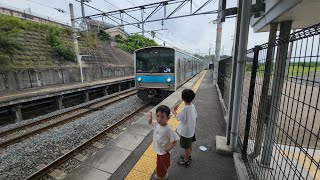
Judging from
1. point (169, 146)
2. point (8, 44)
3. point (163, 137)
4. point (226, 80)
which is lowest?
point (169, 146)

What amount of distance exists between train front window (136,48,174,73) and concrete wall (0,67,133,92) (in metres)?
8.00

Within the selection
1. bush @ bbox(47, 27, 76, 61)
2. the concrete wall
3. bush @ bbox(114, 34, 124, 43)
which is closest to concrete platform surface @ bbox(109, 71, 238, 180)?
the concrete wall

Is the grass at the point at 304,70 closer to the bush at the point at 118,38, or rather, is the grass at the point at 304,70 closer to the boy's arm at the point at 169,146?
the boy's arm at the point at 169,146

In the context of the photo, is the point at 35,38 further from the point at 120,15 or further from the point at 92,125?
the point at 92,125

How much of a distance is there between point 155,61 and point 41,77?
29.9ft

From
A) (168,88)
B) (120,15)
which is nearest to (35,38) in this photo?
(120,15)

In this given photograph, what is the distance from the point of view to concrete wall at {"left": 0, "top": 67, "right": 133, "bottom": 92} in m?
10.5

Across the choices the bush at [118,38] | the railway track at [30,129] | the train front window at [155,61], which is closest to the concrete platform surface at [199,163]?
the railway track at [30,129]

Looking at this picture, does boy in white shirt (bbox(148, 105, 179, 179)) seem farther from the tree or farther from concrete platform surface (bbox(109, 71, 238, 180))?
the tree

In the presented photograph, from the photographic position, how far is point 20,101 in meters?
7.96

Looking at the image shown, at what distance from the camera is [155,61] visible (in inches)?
344

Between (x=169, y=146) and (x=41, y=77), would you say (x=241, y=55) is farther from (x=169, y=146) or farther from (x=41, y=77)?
(x=41, y=77)

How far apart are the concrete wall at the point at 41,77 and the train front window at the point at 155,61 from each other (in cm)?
800

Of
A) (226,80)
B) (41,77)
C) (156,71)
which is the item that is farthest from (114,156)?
(41,77)
